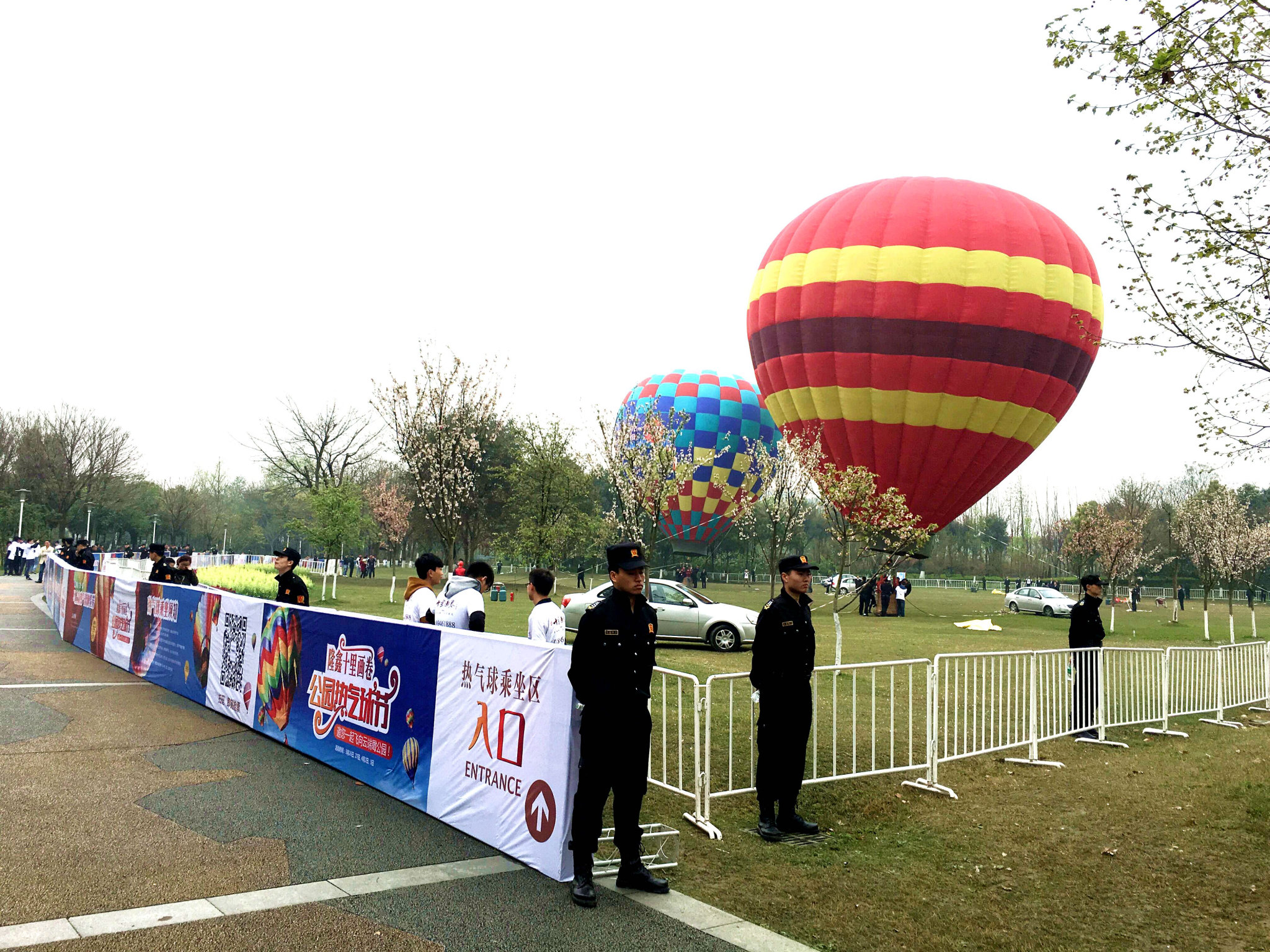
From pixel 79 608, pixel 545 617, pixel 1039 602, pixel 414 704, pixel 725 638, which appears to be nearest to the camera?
pixel 545 617

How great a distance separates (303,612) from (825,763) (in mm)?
5093

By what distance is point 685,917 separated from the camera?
5004mm

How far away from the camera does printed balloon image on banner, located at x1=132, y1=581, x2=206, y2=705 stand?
1151 cm

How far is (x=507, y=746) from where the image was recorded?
615 centimetres

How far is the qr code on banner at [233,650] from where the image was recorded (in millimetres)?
10117

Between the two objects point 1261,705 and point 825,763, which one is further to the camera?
point 1261,705

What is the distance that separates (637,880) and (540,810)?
0.74 meters

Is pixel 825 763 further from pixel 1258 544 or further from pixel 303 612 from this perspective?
pixel 1258 544

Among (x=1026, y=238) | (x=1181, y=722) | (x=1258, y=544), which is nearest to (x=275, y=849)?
(x=1181, y=722)

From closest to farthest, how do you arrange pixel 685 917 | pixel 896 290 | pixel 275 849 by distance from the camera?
1. pixel 685 917
2. pixel 275 849
3. pixel 896 290

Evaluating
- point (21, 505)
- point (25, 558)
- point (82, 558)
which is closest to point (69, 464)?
point (21, 505)

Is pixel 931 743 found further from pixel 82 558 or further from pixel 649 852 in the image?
pixel 82 558

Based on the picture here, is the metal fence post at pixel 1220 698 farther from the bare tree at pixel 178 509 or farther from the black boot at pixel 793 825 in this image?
the bare tree at pixel 178 509

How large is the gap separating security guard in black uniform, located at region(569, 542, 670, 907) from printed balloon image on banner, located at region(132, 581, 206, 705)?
7278 millimetres
